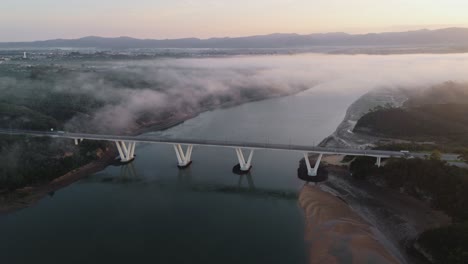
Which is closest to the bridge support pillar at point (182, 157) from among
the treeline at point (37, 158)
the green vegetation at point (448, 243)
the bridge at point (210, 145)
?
the bridge at point (210, 145)

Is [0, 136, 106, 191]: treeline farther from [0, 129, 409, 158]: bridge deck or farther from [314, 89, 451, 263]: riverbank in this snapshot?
[314, 89, 451, 263]: riverbank

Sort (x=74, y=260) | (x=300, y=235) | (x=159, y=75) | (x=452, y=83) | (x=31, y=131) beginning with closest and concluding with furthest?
(x=74, y=260) < (x=300, y=235) < (x=31, y=131) < (x=452, y=83) < (x=159, y=75)

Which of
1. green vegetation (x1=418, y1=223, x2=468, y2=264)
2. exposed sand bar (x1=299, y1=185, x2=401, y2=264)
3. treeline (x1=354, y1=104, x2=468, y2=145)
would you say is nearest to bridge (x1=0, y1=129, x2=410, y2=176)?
exposed sand bar (x1=299, y1=185, x2=401, y2=264)

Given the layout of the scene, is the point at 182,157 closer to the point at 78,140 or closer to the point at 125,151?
the point at 125,151

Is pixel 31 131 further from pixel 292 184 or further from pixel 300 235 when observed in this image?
pixel 300 235

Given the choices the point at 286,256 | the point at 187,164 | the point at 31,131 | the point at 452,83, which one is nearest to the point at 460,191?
the point at 286,256

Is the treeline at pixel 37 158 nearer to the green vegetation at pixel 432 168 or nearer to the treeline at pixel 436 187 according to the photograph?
the treeline at pixel 436 187
